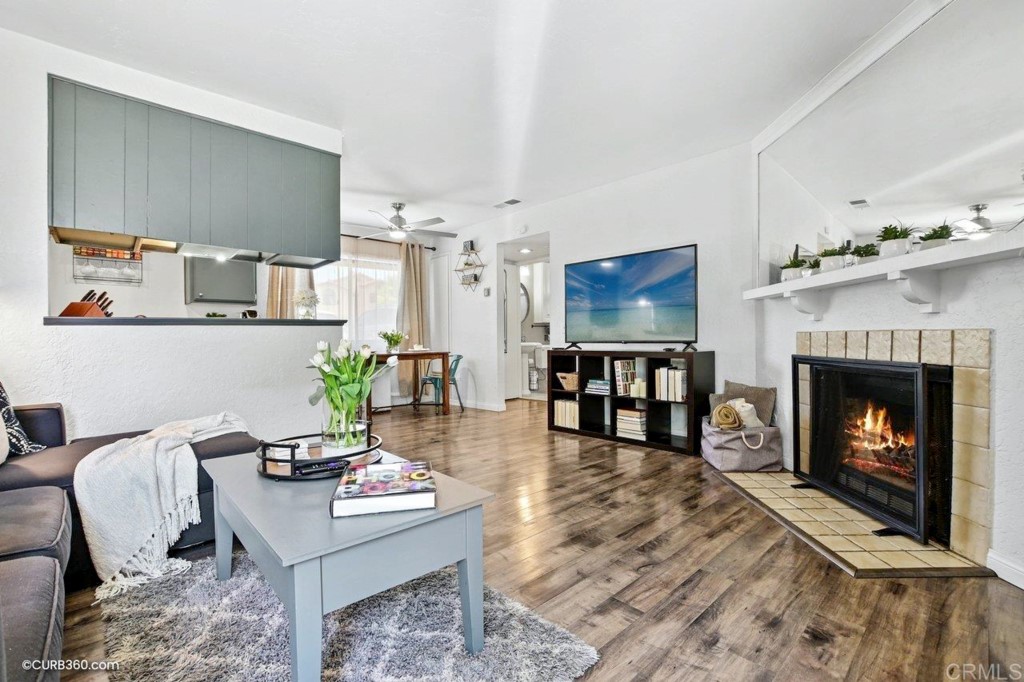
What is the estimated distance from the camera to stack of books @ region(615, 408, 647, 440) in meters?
4.00

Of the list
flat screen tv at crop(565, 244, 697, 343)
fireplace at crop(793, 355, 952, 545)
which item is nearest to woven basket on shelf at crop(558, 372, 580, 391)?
flat screen tv at crop(565, 244, 697, 343)

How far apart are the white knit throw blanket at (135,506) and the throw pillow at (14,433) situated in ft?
1.28

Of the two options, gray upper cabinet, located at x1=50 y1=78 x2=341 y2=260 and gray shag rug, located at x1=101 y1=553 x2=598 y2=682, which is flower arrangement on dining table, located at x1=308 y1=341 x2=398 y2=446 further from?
gray upper cabinet, located at x1=50 y1=78 x2=341 y2=260

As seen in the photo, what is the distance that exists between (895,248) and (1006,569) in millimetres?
1354

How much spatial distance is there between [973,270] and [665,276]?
85.1 inches

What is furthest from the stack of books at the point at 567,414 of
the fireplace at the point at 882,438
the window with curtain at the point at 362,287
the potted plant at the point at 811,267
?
the window with curtain at the point at 362,287

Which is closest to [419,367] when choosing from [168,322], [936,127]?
[168,322]

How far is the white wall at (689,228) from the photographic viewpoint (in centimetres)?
370

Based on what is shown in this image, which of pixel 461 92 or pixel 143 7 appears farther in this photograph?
pixel 461 92

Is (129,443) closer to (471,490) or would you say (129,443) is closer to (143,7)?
(471,490)

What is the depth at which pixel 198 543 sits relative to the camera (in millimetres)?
1984

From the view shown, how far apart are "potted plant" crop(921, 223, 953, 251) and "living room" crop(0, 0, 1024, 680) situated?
0.5 inches

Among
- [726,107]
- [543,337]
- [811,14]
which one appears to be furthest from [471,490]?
[543,337]

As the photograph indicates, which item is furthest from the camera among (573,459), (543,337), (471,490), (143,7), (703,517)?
(543,337)
